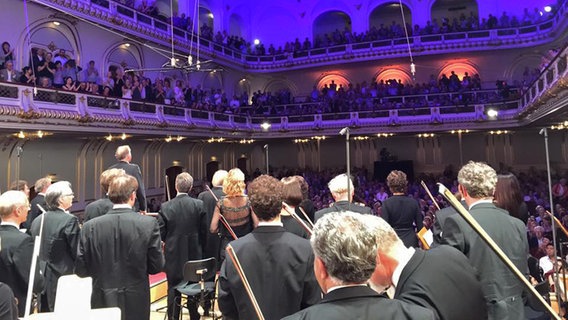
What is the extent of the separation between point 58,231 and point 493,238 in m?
4.18

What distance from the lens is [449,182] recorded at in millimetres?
18484

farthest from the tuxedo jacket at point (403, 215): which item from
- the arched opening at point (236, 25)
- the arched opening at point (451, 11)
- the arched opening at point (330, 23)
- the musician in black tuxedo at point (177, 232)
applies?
the arched opening at point (330, 23)

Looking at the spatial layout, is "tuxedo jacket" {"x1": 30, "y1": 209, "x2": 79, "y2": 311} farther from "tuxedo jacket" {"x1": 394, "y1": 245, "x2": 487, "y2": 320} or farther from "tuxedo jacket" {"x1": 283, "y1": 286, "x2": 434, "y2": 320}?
"tuxedo jacket" {"x1": 394, "y1": 245, "x2": 487, "y2": 320}

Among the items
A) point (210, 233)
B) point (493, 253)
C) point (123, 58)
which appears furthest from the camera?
point (123, 58)

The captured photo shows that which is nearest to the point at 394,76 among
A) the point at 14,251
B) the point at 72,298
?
the point at 72,298

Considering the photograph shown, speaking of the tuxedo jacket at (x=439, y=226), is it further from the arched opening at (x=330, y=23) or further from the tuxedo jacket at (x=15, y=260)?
the arched opening at (x=330, y=23)

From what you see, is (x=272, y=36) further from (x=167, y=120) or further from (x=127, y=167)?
(x=127, y=167)

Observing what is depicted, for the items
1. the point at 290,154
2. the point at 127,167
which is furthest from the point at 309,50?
the point at 127,167

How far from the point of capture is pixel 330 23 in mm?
27859

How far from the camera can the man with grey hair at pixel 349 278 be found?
1513mm

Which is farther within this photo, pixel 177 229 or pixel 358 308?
pixel 177 229

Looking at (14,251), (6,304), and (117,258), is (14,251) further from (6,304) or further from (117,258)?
(6,304)

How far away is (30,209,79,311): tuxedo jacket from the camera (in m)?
4.23

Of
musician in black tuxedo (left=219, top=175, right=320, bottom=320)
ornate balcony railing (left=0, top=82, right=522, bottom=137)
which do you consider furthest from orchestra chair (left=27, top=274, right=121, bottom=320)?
ornate balcony railing (left=0, top=82, right=522, bottom=137)
